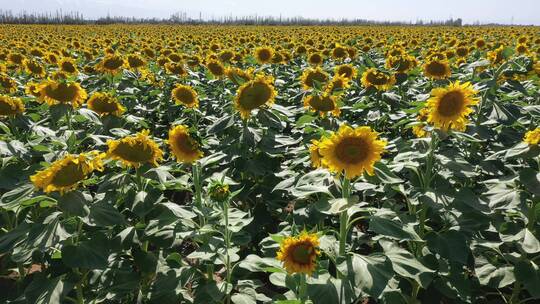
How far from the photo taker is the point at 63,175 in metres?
2.20

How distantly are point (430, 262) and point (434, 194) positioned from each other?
1.64 ft

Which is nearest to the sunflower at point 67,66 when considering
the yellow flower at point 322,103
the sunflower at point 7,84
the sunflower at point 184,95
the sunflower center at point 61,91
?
the sunflower at point 7,84

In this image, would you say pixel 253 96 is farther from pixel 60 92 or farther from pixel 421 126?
pixel 60 92

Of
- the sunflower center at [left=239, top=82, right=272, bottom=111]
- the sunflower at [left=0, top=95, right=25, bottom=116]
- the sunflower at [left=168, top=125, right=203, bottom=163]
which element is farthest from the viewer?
the sunflower center at [left=239, top=82, right=272, bottom=111]

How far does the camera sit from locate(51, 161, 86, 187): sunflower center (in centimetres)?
218

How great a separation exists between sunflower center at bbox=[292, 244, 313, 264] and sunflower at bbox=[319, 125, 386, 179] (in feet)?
1.36

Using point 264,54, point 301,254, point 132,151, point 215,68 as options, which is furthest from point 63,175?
point 264,54

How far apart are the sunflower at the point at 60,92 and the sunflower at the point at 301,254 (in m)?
2.66

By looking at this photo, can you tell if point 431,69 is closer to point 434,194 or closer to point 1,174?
point 434,194

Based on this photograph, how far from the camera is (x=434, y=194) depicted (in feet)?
8.53

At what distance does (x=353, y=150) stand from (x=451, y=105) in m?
1.01

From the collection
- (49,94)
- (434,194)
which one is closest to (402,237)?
(434,194)

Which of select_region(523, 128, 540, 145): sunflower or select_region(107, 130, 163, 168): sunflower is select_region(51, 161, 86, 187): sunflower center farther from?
select_region(523, 128, 540, 145): sunflower

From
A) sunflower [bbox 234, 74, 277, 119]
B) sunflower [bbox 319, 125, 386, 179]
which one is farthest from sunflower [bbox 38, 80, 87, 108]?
sunflower [bbox 319, 125, 386, 179]
